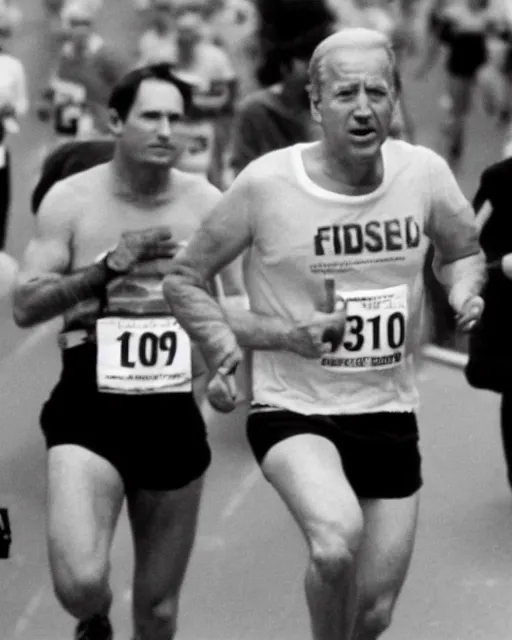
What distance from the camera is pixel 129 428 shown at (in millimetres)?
6289

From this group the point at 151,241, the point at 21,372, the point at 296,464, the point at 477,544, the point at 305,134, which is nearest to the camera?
the point at 296,464

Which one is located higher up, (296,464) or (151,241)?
(151,241)

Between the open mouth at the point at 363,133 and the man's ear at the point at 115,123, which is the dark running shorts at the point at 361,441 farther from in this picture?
the man's ear at the point at 115,123

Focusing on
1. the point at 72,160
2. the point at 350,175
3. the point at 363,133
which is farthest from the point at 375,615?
the point at 72,160

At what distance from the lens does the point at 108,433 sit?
626 centimetres

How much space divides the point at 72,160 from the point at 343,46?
1.59 m

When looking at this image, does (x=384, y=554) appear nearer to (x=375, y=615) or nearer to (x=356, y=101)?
(x=375, y=615)

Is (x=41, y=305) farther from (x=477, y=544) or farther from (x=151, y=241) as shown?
(x=477, y=544)

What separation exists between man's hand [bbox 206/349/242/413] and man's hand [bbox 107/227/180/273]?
2.09 ft

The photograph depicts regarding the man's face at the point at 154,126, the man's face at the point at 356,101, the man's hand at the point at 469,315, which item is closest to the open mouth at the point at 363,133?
the man's face at the point at 356,101

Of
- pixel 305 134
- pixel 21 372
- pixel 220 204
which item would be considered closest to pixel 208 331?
pixel 220 204

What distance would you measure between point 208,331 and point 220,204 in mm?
384

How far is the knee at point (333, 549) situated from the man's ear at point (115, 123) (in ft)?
5.37

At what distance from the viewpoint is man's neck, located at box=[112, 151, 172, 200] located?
653cm
